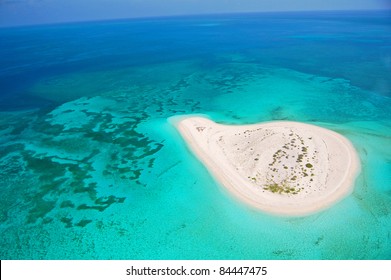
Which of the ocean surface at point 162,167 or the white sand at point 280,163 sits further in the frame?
the white sand at point 280,163

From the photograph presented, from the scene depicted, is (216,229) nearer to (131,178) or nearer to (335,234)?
(335,234)

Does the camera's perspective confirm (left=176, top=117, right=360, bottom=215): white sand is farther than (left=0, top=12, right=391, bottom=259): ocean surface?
Yes

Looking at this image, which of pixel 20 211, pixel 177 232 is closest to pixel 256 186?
pixel 177 232

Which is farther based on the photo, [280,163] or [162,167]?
[162,167]

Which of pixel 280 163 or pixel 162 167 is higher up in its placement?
pixel 280 163
